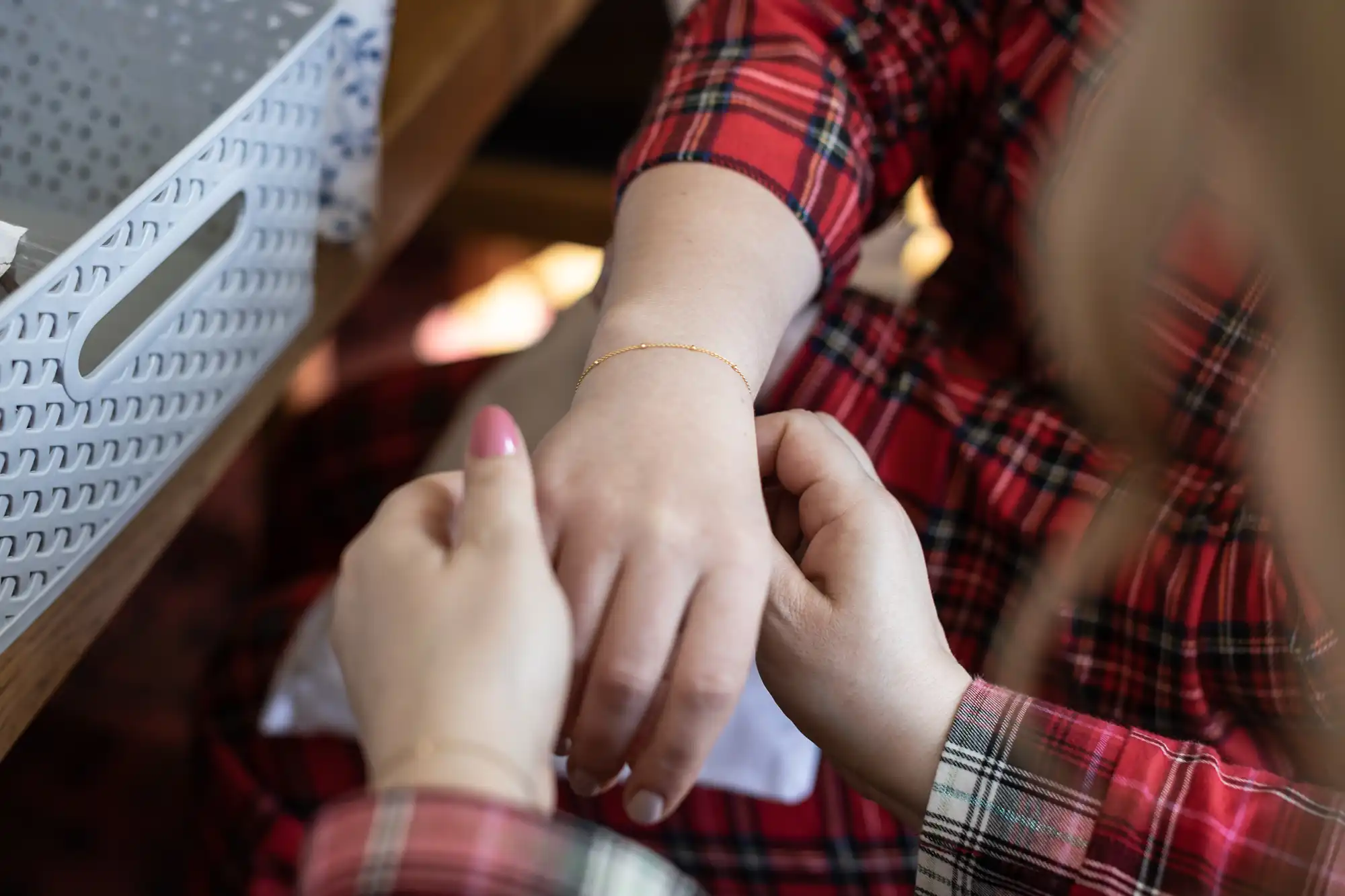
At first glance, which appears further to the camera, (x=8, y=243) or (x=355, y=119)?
(x=355, y=119)

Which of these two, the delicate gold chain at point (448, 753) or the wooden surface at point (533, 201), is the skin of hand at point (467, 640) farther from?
the wooden surface at point (533, 201)

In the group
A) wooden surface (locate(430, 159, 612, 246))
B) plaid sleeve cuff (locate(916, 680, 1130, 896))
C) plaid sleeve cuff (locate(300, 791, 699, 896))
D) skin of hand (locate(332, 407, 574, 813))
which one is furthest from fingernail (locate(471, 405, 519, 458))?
wooden surface (locate(430, 159, 612, 246))

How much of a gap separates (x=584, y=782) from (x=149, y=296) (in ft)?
0.96

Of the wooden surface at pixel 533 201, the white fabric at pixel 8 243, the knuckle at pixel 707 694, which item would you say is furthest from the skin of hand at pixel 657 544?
the wooden surface at pixel 533 201

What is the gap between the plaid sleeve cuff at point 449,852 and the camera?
1.08 feet

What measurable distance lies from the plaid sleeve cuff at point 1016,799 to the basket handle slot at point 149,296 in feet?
1.24

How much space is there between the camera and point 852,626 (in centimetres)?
44

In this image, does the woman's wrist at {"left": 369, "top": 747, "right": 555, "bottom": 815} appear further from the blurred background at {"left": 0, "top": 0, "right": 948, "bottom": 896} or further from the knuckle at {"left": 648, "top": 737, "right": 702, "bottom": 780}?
the blurred background at {"left": 0, "top": 0, "right": 948, "bottom": 896}

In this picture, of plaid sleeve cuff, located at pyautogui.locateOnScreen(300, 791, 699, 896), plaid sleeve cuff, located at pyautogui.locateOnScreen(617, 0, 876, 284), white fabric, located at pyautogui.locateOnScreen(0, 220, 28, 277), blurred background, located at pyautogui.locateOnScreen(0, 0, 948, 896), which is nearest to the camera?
plaid sleeve cuff, located at pyautogui.locateOnScreen(300, 791, 699, 896)

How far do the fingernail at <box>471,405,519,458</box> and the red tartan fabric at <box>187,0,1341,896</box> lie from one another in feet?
0.64

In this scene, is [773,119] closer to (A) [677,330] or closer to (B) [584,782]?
(A) [677,330]

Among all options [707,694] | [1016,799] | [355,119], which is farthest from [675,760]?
[355,119]

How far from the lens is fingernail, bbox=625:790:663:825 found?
16.7 inches

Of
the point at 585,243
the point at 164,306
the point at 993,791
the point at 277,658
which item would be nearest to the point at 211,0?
the point at 164,306
